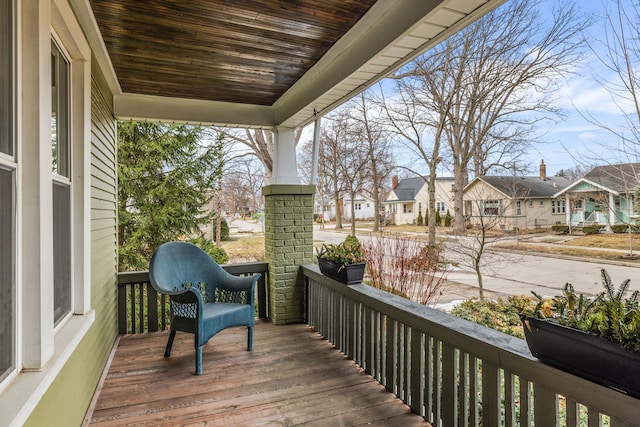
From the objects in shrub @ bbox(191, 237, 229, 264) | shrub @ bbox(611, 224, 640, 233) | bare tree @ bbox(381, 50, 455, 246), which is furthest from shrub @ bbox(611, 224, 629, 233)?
shrub @ bbox(191, 237, 229, 264)

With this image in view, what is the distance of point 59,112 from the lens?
6.67 ft

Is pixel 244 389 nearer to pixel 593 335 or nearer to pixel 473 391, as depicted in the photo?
pixel 473 391

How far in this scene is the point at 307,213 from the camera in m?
4.25

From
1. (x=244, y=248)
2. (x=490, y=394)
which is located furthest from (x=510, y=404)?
(x=244, y=248)

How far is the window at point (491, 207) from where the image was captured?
13.1 feet

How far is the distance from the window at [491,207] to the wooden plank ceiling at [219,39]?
2.50 metres

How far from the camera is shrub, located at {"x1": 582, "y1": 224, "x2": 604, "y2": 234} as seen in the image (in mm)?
1812

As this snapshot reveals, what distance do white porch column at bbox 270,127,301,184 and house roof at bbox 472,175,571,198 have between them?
2035 mm

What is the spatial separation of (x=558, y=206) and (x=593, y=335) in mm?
1426

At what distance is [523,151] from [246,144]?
6013mm

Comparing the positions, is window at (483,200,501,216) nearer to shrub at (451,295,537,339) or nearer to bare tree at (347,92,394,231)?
shrub at (451,295,537,339)

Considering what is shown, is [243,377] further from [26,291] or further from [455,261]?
[455,261]

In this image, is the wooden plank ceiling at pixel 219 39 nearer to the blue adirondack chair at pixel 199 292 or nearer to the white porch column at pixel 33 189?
the white porch column at pixel 33 189

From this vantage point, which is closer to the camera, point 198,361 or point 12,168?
point 12,168
